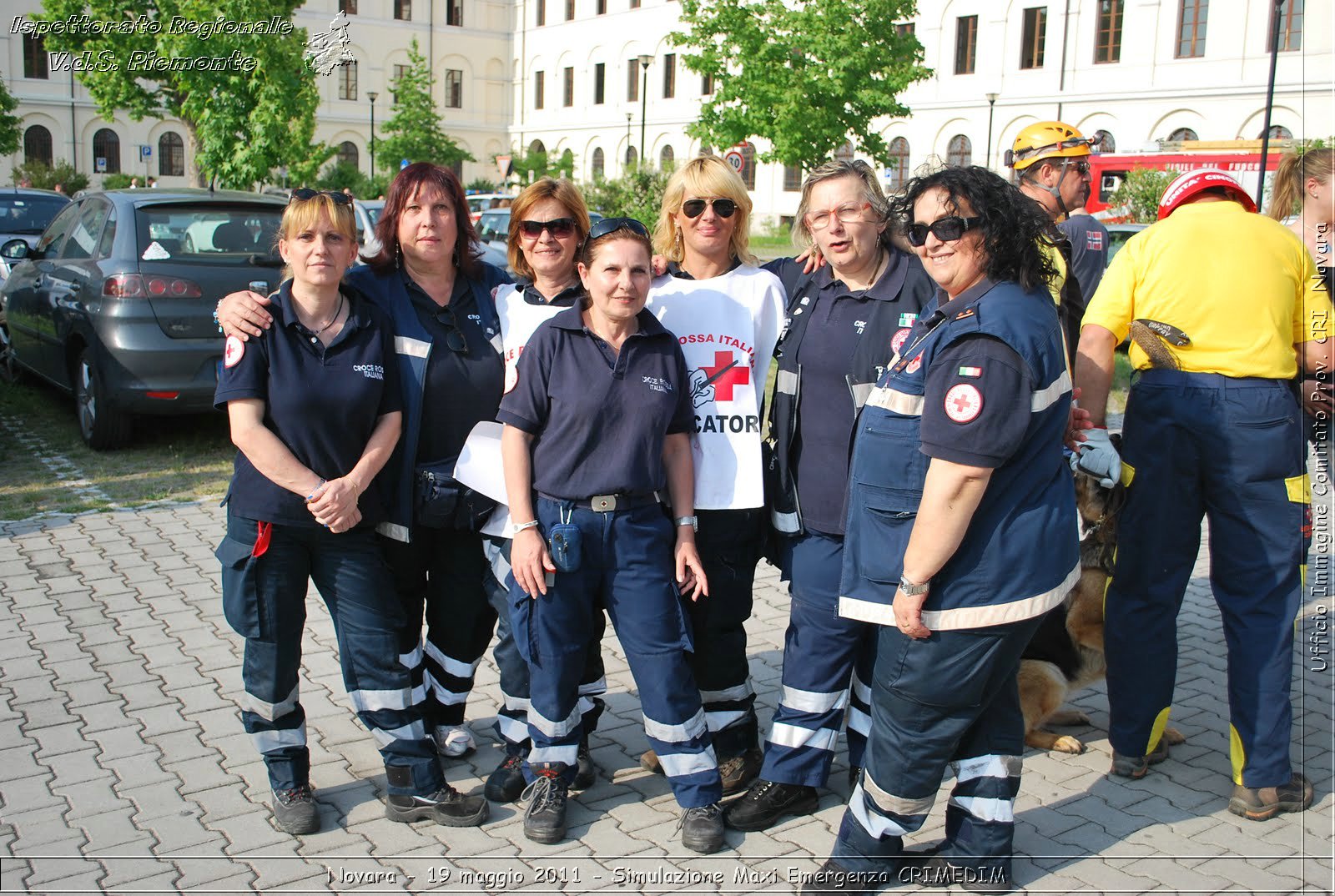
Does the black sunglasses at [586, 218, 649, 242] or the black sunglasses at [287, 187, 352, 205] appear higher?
the black sunglasses at [287, 187, 352, 205]

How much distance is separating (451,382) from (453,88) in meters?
65.2

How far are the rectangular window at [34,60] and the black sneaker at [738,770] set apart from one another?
56.8 meters

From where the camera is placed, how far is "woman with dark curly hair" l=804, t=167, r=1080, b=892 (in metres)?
3.03

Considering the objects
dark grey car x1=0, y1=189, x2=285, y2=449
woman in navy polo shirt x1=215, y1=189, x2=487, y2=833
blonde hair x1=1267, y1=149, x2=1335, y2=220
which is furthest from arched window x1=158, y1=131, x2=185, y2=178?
blonde hair x1=1267, y1=149, x2=1335, y2=220

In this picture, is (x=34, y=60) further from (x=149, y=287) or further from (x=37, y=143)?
(x=149, y=287)

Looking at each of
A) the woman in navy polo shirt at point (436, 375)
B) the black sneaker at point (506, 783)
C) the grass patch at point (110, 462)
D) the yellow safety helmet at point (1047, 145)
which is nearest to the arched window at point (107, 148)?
the grass patch at point (110, 462)

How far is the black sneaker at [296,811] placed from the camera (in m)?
3.69

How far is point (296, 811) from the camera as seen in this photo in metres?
3.71

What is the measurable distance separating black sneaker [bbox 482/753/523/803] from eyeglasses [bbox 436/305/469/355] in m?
1.42

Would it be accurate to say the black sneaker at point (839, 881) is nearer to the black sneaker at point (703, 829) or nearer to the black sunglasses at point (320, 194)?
the black sneaker at point (703, 829)

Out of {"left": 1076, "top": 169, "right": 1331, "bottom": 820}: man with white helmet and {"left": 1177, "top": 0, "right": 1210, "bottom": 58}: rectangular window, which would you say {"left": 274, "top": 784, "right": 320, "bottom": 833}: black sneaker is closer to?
{"left": 1076, "top": 169, "right": 1331, "bottom": 820}: man with white helmet

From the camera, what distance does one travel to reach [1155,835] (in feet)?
12.6

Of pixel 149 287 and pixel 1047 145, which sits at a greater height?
pixel 1047 145

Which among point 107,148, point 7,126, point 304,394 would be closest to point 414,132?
point 107,148
